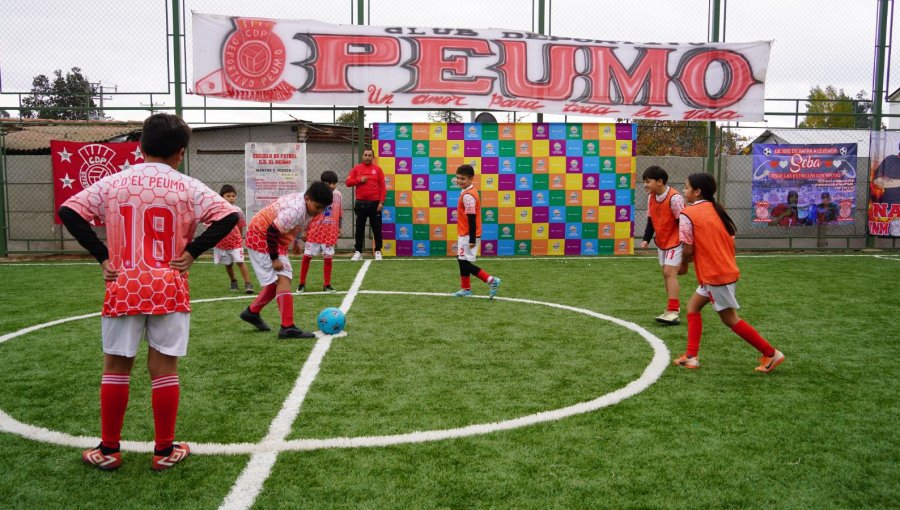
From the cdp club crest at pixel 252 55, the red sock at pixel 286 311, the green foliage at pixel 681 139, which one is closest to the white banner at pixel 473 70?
the cdp club crest at pixel 252 55

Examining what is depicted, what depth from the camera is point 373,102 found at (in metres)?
14.9

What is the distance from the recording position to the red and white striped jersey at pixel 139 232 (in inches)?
136

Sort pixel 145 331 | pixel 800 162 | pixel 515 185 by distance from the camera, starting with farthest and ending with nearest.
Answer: pixel 800 162, pixel 515 185, pixel 145 331

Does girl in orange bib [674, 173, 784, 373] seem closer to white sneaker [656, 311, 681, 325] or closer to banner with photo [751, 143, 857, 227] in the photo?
white sneaker [656, 311, 681, 325]

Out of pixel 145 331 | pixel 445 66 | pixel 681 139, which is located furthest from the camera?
pixel 681 139

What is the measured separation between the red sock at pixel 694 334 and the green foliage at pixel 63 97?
1324 centimetres

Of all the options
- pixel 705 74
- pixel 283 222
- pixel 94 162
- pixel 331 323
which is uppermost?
pixel 705 74

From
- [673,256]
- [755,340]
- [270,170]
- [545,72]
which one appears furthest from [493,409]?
[545,72]

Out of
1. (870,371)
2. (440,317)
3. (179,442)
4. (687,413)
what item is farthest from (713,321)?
(179,442)

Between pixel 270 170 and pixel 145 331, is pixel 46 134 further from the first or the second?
pixel 145 331

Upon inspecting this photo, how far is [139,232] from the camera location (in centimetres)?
349

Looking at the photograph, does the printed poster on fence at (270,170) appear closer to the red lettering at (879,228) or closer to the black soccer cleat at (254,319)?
the black soccer cleat at (254,319)

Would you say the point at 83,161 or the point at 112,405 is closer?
the point at 112,405

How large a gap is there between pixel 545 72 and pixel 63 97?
427 inches
